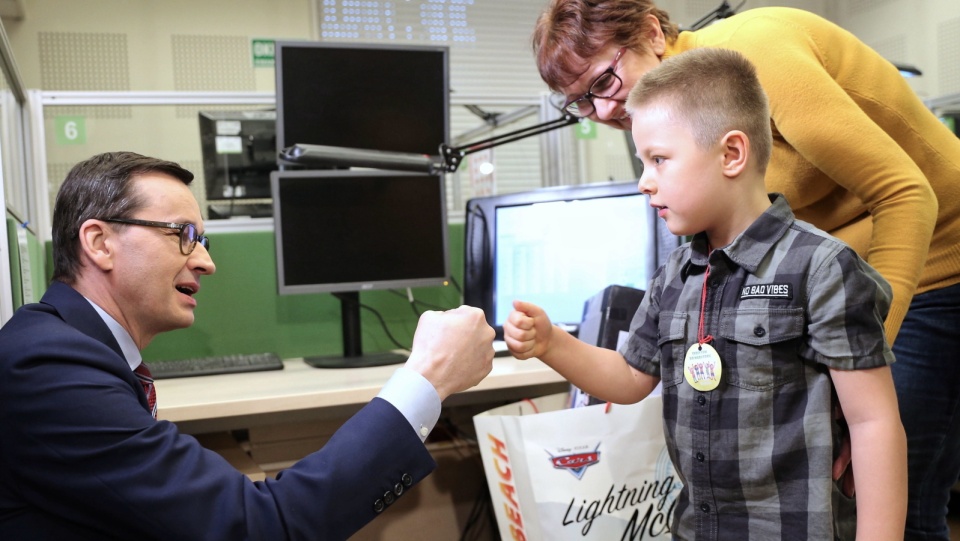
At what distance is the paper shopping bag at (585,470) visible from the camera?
1402 millimetres

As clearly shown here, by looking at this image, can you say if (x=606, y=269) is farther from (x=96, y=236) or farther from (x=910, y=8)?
(x=910, y=8)

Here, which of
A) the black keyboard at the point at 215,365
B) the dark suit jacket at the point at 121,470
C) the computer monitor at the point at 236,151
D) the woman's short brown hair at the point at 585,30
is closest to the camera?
the dark suit jacket at the point at 121,470

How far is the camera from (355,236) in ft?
→ 7.14

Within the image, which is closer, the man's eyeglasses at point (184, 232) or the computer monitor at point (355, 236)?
the man's eyeglasses at point (184, 232)

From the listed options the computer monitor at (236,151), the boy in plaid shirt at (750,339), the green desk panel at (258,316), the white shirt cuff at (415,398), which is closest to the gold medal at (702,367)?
the boy in plaid shirt at (750,339)

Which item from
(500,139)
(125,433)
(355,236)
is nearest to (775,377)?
(125,433)

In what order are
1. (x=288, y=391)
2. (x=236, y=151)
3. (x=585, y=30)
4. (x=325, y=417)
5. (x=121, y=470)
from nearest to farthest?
1. (x=121, y=470)
2. (x=585, y=30)
3. (x=288, y=391)
4. (x=325, y=417)
5. (x=236, y=151)

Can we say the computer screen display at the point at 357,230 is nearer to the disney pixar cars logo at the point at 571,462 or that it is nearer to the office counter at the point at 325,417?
the office counter at the point at 325,417

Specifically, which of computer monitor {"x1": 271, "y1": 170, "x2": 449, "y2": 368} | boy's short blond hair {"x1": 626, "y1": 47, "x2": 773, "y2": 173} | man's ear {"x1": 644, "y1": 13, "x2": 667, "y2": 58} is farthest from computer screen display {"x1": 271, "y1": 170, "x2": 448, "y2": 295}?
boy's short blond hair {"x1": 626, "y1": 47, "x2": 773, "y2": 173}

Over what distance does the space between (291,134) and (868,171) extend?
57.2 inches

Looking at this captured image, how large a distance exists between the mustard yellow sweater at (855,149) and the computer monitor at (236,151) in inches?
58.5

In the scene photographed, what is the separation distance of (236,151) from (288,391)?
3.40 ft

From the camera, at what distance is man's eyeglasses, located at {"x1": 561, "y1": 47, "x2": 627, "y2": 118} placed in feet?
4.03

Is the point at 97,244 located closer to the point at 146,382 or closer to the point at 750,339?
the point at 146,382
